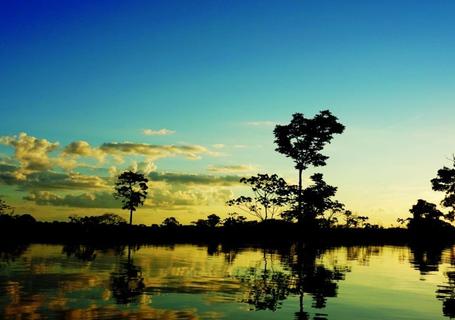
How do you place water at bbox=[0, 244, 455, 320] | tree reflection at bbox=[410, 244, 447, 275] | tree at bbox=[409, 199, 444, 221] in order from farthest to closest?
tree at bbox=[409, 199, 444, 221] → tree reflection at bbox=[410, 244, 447, 275] → water at bbox=[0, 244, 455, 320]

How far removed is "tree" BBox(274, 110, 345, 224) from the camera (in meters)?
66.5

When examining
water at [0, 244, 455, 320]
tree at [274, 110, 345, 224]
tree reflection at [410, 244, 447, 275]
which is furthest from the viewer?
tree at [274, 110, 345, 224]

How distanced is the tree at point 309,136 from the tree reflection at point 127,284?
43.3m

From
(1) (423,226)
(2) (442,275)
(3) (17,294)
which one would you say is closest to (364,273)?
(2) (442,275)

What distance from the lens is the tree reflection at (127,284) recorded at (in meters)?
16.2

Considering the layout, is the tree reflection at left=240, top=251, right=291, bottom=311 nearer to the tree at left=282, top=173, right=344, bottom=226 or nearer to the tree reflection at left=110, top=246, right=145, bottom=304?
the tree reflection at left=110, top=246, right=145, bottom=304

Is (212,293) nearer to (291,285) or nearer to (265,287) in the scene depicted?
(265,287)

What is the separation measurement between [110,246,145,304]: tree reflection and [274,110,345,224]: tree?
43.3 meters

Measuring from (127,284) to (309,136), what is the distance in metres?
50.4

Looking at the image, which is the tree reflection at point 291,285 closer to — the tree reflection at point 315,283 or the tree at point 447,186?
the tree reflection at point 315,283

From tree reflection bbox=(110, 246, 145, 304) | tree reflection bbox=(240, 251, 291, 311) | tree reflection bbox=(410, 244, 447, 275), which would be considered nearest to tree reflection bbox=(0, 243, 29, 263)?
tree reflection bbox=(110, 246, 145, 304)

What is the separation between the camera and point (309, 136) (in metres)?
66.9

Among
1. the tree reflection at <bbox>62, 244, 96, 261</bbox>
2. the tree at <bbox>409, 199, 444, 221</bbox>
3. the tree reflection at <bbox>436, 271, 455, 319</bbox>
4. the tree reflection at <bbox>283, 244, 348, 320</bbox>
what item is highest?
the tree at <bbox>409, 199, 444, 221</bbox>

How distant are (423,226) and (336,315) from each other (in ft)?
400
